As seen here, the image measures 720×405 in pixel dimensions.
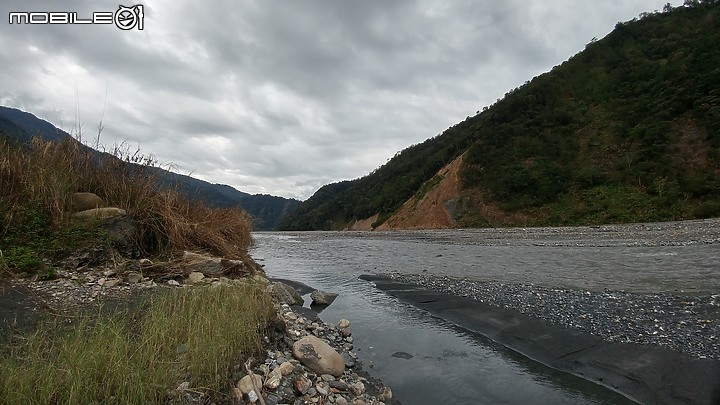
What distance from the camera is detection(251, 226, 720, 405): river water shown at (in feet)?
16.9

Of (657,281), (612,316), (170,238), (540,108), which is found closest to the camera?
(612,316)

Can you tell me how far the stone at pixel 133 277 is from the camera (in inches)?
270

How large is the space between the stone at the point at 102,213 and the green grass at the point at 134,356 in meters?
4.04

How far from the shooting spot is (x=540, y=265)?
15203 mm

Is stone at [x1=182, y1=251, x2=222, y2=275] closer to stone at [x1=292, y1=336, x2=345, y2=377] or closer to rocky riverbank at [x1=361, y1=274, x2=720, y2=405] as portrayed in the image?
stone at [x1=292, y1=336, x2=345, y2=377]

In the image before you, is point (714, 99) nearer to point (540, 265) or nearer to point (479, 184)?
point (479, 184)

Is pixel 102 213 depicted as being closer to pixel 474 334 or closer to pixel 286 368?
pixel 286 368

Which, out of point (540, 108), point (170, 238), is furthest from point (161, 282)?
point (540, 108)

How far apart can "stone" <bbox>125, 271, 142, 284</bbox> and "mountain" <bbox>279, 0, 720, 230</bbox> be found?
43054 mm

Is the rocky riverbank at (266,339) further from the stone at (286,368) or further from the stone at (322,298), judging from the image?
the stone at (322,298)

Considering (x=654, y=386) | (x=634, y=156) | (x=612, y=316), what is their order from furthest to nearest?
(x=634, y=156), (x=612, y=316), (x=654, y=386)

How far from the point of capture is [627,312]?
7.42 metres

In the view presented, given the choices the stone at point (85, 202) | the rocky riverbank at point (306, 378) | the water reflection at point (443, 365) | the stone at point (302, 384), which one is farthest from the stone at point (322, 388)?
the stone at point (85, 202)

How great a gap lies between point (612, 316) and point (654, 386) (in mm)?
2589
